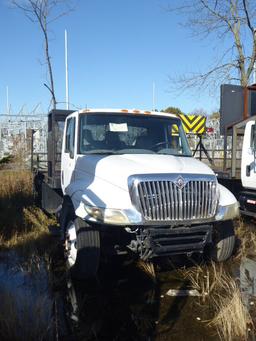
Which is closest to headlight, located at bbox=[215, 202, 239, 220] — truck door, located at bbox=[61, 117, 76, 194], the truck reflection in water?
the truck reflection in water

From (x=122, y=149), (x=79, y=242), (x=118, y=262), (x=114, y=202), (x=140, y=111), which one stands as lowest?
(x=118, y=262)

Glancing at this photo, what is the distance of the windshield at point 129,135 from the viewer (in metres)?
6.14

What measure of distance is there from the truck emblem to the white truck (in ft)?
0.04

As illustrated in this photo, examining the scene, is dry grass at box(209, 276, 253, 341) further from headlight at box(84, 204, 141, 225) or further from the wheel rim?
the wheel rim

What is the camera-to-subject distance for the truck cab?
16.0 ft

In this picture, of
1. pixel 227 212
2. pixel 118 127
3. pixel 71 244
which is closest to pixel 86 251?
pixel 71 244

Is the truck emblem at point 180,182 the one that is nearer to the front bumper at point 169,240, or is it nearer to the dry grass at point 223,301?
the front bumper at point 169,240

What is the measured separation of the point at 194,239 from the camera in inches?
204

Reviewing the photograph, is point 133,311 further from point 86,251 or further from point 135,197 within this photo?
point 135,197

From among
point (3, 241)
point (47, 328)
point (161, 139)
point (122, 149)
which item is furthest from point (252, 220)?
point (47, 328)

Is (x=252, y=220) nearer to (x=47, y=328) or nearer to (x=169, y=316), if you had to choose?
(x=169, y=316)

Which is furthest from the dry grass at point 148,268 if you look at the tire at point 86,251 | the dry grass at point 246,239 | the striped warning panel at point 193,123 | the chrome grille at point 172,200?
the striped warning panel at point 193,123

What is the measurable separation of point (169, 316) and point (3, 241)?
377 cm

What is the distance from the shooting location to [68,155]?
21.8ft
